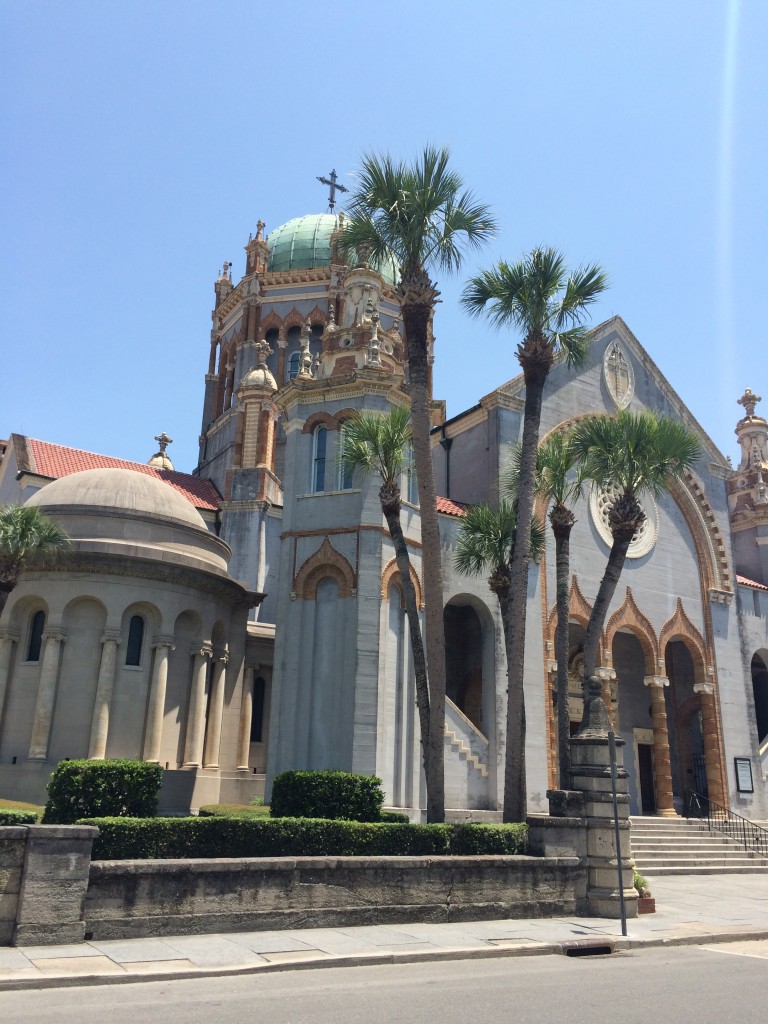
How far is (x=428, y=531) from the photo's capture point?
19.5 meters

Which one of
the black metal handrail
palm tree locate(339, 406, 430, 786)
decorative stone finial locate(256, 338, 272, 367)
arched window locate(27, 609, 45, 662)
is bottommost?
the black metal handrail

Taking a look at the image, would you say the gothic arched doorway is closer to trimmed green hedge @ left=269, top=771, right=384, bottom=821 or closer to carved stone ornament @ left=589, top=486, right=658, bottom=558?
carved stone ornament @ left=589, top=486, right=658, bottom=558

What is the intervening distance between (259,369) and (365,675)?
88.0 ft

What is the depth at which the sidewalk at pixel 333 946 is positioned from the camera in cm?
1010

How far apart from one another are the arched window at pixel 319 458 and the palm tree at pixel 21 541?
7.44m

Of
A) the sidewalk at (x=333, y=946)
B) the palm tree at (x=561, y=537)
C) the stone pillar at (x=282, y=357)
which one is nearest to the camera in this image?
the sidewalk at (x=333, y=946)

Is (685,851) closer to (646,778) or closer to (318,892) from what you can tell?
(646,778)

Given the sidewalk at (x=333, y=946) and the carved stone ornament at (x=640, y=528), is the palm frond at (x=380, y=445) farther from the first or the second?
the carved stone ornament at (x=640, y=528)

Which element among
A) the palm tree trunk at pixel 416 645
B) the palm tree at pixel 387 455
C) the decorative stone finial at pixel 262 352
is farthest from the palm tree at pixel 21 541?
the decorative stone finial at pixel 262 352

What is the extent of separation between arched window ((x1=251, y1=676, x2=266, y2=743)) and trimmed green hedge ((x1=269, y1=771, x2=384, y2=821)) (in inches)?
568

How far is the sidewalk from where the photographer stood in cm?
1010

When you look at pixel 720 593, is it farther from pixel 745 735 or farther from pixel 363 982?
pixel 363 982

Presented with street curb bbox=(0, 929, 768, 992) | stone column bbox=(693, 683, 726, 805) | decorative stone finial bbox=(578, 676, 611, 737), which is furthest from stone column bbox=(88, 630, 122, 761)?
stone column bbox=(693, 683, 726, 805)

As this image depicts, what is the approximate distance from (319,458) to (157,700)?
866 centimetres
